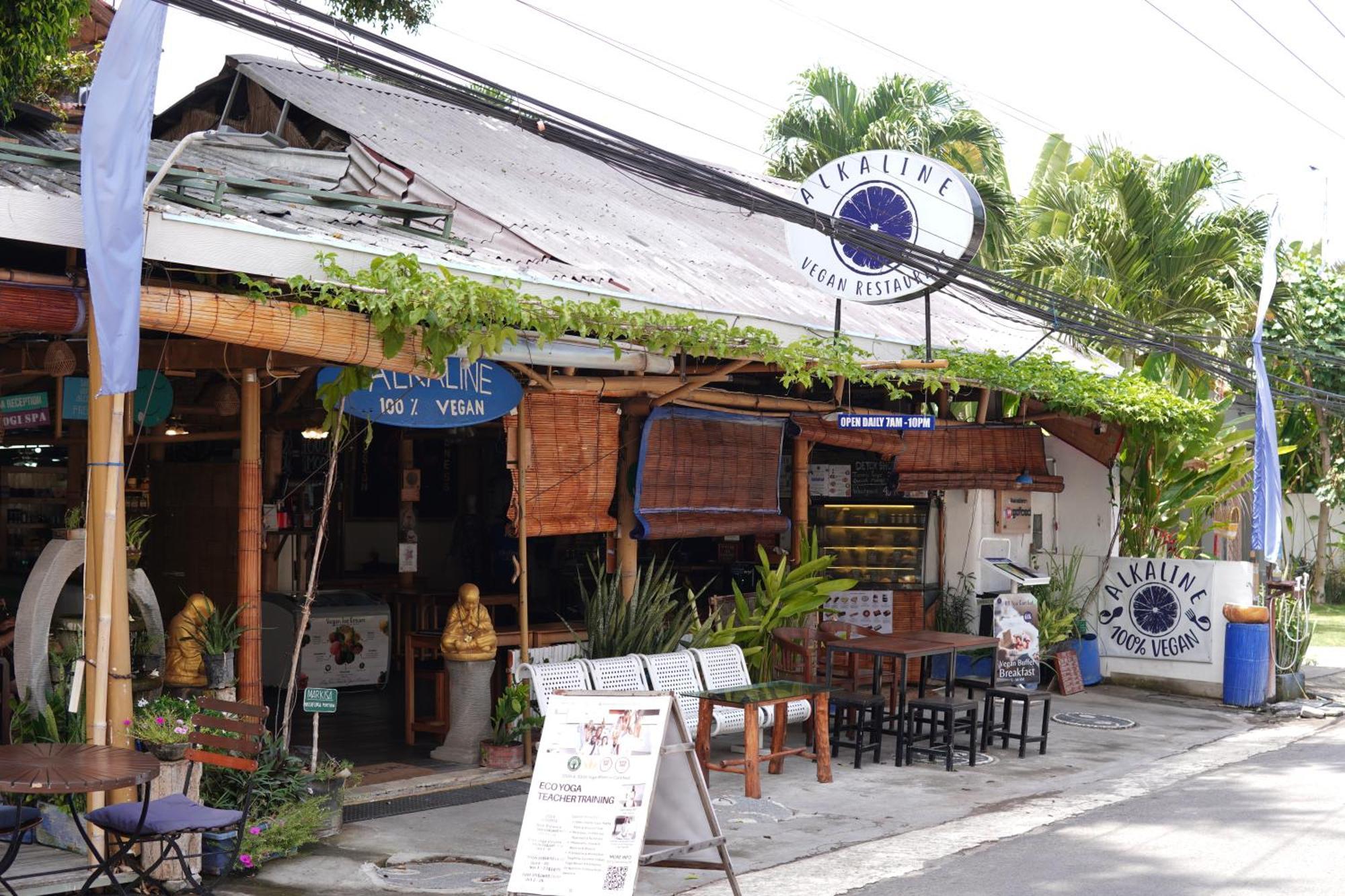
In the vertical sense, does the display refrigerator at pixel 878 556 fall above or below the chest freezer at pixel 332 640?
above

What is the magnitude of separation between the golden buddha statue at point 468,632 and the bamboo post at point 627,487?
1364mm

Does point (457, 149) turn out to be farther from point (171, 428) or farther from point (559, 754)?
point (559, 754)

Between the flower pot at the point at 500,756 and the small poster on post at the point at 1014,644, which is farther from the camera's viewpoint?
the small poster on post at the point at 1014,644

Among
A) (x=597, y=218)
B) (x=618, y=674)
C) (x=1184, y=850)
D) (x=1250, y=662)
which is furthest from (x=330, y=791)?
(x=1250, y=662)

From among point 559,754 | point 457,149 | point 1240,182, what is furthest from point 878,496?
point 1240,182

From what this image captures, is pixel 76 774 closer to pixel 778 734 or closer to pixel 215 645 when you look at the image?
pixel 215 645

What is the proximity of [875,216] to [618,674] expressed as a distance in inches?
147

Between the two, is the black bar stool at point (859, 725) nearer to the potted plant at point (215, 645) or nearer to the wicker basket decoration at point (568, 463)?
the wicker basket decoration at point (568, 463)

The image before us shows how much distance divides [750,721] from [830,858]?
134 centimetres

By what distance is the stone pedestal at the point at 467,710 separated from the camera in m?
9.63

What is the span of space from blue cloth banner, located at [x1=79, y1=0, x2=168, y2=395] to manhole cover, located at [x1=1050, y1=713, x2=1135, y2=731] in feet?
31.1

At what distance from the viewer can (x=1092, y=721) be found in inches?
507

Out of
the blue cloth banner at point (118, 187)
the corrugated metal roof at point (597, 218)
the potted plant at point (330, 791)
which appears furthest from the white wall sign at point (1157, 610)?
the blue cloth banner at point (118, 187)

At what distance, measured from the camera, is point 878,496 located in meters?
14.2
